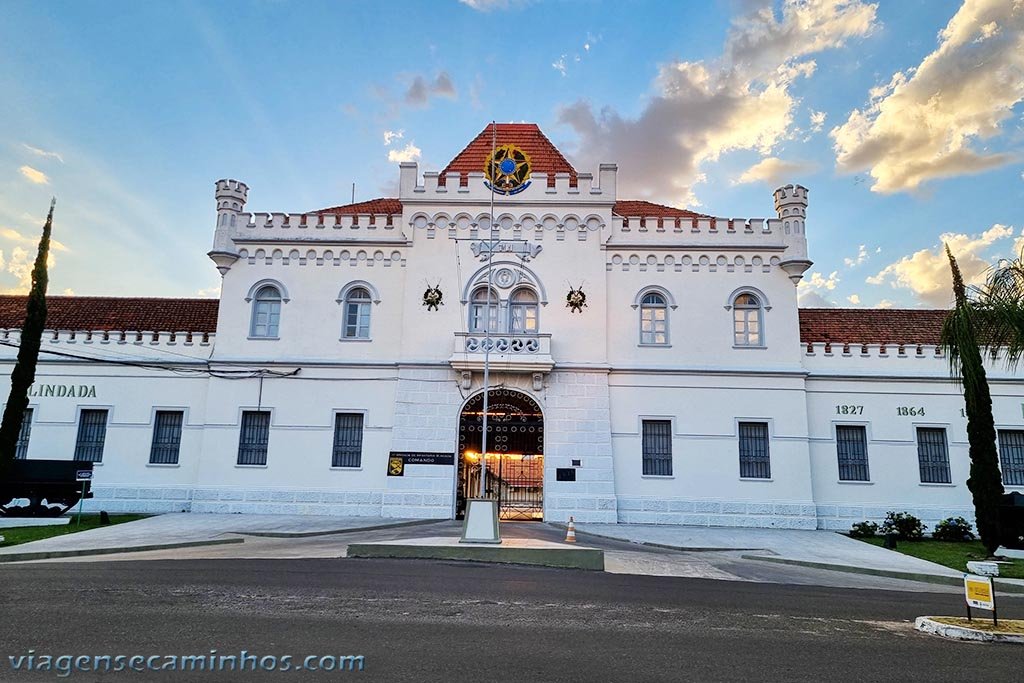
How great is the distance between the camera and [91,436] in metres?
22.6

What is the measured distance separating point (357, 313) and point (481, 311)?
452 centimetres

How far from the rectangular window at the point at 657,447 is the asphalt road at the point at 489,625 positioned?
9.87 m

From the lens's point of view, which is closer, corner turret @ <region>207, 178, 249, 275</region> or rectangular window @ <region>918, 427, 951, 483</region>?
rectangular window @ <region>918, 427, 951, 483</region>

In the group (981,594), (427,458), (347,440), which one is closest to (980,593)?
(981,594)

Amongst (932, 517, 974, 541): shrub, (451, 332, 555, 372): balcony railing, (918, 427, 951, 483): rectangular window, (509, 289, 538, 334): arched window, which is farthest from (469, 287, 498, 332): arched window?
(932, 517, 974, 541): shrub

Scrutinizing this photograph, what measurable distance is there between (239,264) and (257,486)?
8031 millimetres

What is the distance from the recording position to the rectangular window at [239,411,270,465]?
72.4 ft

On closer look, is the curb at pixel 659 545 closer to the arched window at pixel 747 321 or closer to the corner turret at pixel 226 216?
the arched window at pixel 747 321

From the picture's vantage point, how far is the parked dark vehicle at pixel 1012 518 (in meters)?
17.1

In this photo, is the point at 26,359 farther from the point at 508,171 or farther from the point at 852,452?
the point at 852,452

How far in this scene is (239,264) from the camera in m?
23.5

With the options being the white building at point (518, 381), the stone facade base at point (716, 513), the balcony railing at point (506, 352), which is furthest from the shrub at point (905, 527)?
the balcony railing at point (506, 352)

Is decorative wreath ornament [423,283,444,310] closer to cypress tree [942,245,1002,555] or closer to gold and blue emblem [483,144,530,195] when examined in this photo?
gold and blue emblem [483,144,530,195]

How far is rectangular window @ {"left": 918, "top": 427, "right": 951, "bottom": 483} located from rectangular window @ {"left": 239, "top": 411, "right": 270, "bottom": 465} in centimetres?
2230
